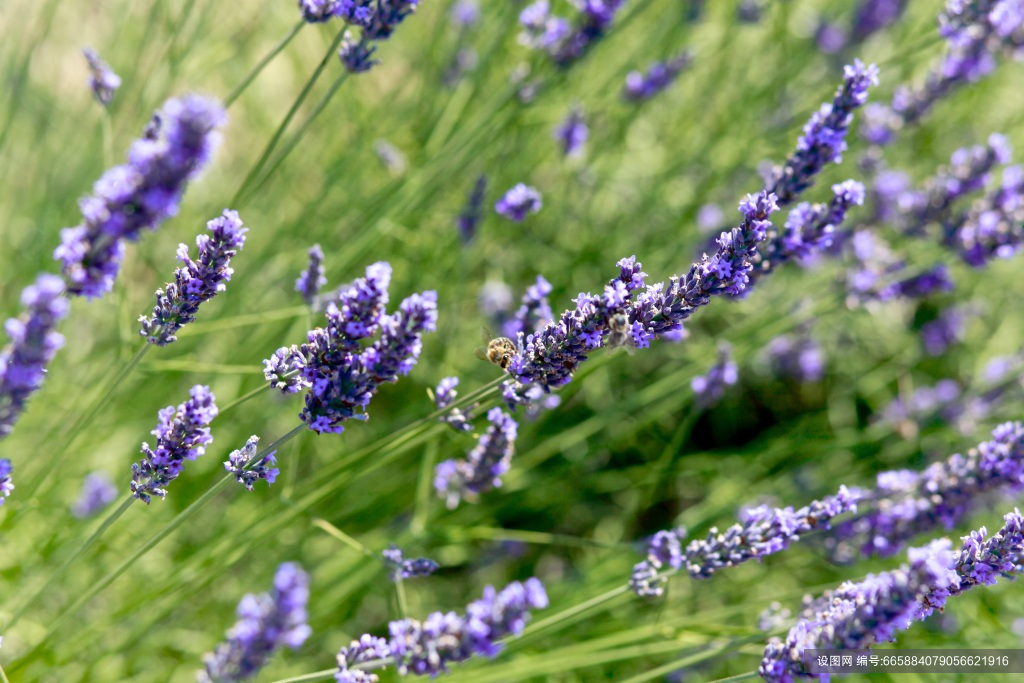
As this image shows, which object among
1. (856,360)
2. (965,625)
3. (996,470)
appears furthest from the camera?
(856,360)

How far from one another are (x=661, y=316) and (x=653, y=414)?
5.19ft

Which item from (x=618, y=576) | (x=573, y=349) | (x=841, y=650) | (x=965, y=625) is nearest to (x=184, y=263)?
(x=573, y=349)

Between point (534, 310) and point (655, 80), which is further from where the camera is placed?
point (655, 80)

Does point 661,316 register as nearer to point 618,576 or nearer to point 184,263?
point 184,263

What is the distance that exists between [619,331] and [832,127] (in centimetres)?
96

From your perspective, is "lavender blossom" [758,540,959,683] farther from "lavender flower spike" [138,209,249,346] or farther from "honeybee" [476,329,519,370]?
"lavender flower spike" [138,209,249,346]

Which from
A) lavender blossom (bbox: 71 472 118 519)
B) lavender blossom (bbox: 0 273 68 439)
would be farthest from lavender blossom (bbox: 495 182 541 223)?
lavender blossom (bbox: 71 472 118 519)

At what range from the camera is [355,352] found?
1386mm

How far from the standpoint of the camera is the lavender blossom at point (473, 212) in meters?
2.39

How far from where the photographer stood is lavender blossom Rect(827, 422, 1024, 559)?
77.8 inches

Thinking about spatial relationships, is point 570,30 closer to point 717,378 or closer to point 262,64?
point 262,64

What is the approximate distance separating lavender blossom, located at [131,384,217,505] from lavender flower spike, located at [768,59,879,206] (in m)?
1.34

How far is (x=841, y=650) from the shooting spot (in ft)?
5.27

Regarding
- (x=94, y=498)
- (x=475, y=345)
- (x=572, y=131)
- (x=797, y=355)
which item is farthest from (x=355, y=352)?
(x=797, y=355)
